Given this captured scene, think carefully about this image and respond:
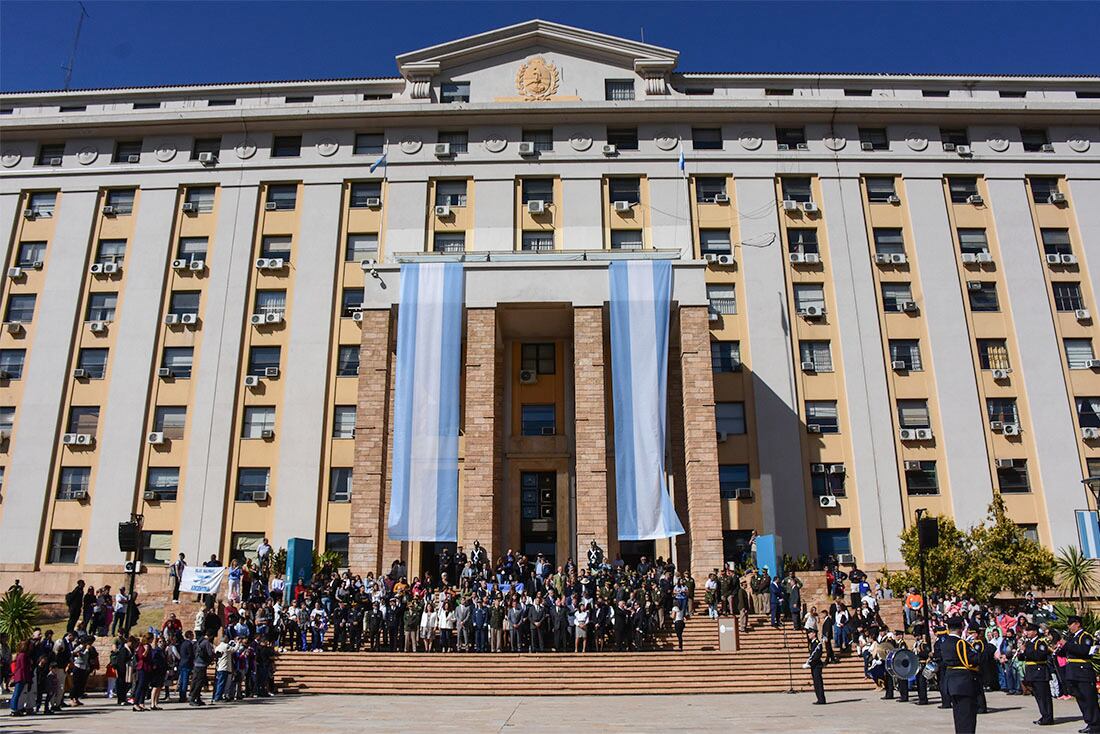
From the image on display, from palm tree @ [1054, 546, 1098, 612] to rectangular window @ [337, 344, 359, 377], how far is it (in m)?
26.4

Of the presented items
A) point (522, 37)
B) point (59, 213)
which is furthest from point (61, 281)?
point (522, 37)

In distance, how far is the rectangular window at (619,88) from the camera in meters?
37.4

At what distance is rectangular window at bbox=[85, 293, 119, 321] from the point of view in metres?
34.9

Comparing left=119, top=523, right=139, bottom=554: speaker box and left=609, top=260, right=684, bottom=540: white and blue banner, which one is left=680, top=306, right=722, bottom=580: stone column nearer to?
left=609, top=260, right=684, bottom=540: white and blue banner

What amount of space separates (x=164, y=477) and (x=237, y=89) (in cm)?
1874

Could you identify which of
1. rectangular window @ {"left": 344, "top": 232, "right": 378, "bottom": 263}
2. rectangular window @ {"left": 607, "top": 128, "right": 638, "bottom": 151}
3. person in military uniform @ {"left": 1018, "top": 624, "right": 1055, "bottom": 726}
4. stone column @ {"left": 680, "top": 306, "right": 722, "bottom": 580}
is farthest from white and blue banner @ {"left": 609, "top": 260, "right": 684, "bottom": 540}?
rectangular window @ {"left": 344, "top": 232, "right": 378, "bottom": 263}

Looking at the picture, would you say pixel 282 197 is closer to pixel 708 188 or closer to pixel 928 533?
pixel 708 188

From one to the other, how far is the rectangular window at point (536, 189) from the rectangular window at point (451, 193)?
2.61 meters

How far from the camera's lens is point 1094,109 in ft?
118

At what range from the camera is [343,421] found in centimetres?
3309

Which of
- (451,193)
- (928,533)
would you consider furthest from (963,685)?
(451,193)

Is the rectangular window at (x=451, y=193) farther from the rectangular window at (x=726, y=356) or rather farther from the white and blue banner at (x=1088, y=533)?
the white and blue banner at (x=1088, y=533)

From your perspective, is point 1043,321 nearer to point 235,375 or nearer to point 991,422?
point 991,422

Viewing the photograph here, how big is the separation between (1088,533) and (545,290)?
888 inches
